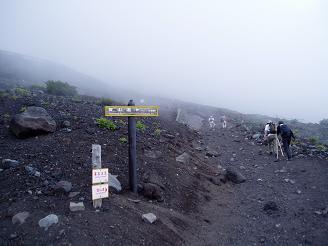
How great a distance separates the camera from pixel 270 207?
9094 mm

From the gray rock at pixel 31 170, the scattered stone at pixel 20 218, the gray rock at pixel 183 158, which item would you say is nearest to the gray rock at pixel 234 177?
the gray rock at pixel 183 158

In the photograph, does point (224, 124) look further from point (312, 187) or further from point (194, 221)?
point (194, 221)

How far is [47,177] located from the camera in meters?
7.89

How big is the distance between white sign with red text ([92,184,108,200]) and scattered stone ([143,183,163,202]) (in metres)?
1.98

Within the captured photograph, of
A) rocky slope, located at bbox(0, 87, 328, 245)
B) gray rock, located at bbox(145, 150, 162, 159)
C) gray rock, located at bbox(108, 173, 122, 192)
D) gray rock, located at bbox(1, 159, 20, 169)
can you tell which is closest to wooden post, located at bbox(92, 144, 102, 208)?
rocky slope, located at bbox(0, 87, 328, 245)

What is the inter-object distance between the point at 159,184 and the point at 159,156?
2559mm

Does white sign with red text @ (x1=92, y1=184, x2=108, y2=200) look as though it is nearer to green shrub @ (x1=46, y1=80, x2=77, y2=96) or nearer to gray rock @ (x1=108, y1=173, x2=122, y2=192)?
gray rock @ (x1=108, y1=173, x2=122, y2=192)

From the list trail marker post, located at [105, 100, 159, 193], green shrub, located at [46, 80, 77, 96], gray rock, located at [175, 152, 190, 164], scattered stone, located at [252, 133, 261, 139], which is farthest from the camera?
green shrub, located at [46, 80, 77, 96]

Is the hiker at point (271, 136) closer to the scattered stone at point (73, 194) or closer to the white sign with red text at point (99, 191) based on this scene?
the white sign with red text at point (99, 191)

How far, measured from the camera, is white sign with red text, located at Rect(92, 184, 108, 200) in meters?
6.66

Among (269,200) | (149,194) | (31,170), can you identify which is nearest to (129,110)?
→ (149,194)

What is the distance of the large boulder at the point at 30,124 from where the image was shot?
10.2m

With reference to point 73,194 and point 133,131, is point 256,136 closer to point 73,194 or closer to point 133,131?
point 133,131

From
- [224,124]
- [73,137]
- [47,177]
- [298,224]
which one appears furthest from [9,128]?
[224,124]
